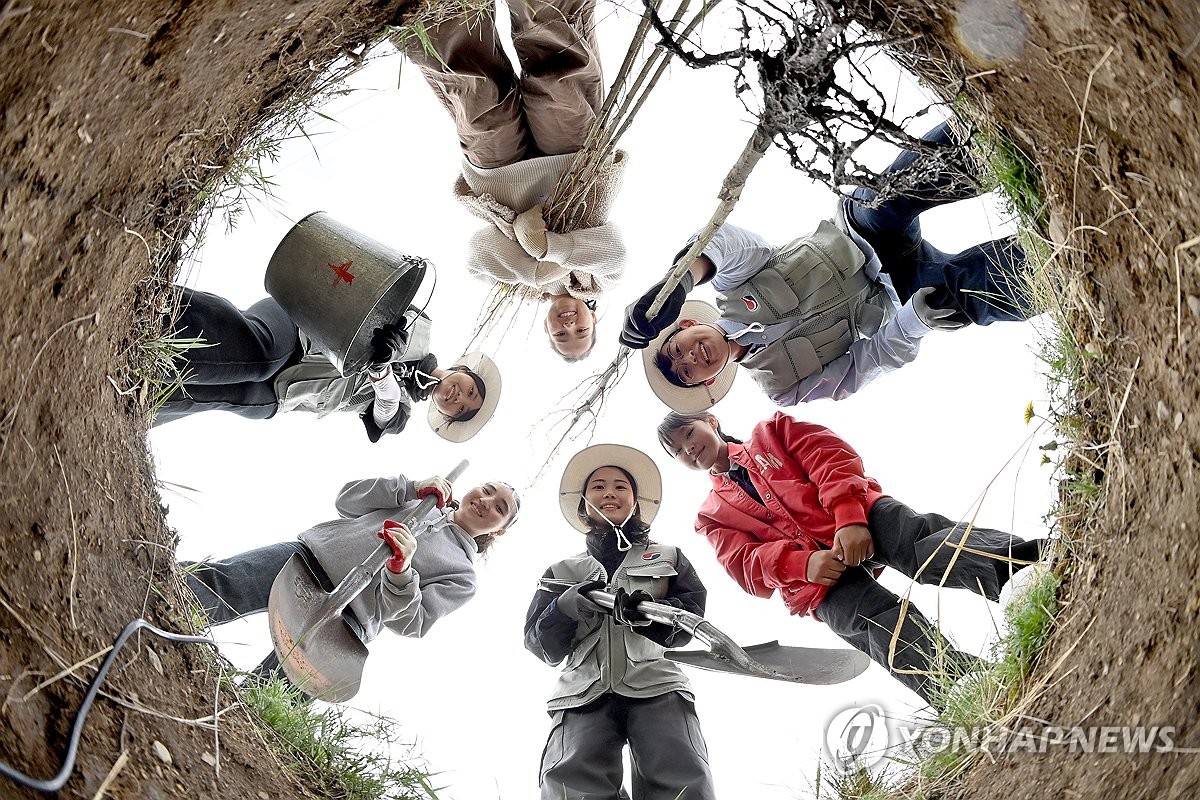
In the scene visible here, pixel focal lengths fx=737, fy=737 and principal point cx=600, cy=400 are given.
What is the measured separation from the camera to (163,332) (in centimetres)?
135

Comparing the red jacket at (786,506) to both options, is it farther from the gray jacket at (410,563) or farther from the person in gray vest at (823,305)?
the gray jacket at (410,563)

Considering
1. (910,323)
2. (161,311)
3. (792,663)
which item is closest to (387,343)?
(161,311)

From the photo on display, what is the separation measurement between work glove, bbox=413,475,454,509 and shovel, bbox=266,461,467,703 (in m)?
0.42

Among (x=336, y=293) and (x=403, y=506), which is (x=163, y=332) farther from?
(x=403, y=506)

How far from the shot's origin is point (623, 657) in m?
2.07

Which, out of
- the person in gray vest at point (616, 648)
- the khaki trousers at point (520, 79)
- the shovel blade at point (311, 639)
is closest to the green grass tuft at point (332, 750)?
the shovel blade at point (311, 639)

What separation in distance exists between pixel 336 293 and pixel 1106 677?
1.47m

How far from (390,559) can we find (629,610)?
2.16 ft

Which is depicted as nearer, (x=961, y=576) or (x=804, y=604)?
(x=961, y=576)

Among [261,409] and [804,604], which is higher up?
[261,409]

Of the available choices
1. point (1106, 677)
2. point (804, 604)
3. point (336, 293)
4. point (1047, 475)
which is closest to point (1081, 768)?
point (1106, 677)

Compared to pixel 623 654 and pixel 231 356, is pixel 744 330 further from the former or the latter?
pixel 231 356

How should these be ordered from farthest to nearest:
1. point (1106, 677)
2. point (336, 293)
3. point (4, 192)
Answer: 1. point (336, 293)
2. point (1106, 677)
3. point (4, 192)

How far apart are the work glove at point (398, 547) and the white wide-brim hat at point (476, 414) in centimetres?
52
